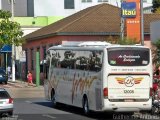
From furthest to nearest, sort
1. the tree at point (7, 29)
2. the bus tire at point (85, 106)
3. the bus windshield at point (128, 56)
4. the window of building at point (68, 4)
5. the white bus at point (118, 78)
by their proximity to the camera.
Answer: the window of building at point (68, 4), the tree at point (7, 29), the bus tire at point (85, 106), the bus windshield at point (128, 56), the white bus at point (118, 78)

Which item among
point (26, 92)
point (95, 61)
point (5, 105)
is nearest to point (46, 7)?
point (26, 92)

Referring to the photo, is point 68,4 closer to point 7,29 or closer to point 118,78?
point 7,29

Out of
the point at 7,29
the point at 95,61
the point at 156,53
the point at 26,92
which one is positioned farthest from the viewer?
the point at 7,29

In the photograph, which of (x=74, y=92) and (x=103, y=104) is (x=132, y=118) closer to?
(x=103, y=104)

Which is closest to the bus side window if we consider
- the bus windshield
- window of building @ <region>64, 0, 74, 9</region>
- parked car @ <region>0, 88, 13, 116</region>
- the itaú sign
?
the bus windshield

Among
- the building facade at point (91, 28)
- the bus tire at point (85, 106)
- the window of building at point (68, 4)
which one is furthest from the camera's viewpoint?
the window of building at point (68, 4)

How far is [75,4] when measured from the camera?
93.4 metres

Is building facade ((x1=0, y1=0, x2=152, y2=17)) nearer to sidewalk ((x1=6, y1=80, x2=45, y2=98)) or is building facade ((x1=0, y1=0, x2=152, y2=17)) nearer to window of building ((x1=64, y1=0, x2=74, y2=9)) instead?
window of building ((x1=64, y1=0, x2=74, y2=9))

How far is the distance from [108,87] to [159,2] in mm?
73037

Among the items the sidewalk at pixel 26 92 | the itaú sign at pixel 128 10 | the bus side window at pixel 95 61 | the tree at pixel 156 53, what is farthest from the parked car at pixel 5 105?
the sidewalk at pixel 26 92

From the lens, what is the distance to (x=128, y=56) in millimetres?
25844

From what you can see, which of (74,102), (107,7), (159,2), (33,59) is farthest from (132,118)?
(159,2)

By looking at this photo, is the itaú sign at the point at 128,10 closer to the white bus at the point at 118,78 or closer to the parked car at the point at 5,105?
the white bus at the point at 118,78

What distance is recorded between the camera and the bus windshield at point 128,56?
25750 mm
